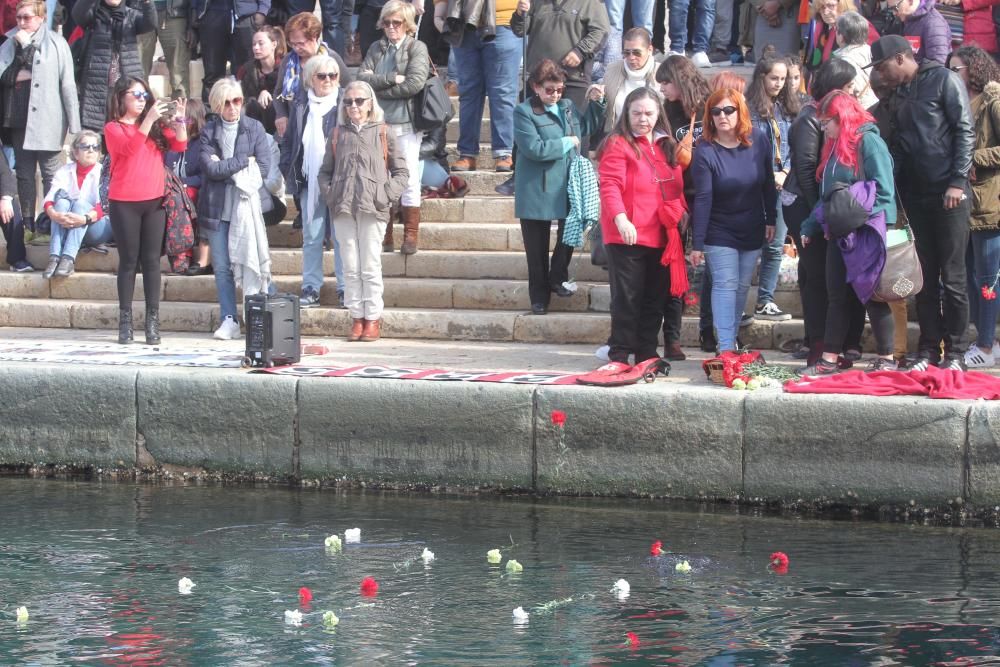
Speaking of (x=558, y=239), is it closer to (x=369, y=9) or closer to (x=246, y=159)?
(x=246, y=159)

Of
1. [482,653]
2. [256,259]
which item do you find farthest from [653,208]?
[482,653]

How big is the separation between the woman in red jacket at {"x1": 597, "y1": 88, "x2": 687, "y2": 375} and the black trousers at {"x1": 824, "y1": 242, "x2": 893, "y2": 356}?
2.70 ft

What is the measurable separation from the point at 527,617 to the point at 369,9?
8263mm

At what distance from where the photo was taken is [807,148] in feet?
29.9

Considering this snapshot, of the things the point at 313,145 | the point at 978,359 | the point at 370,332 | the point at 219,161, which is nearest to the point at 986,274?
the point at 978,359

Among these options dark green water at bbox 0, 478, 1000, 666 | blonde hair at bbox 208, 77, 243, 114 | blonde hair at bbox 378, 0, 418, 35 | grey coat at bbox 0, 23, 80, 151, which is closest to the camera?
dark green water at bbox 0, 478, 1000, 666

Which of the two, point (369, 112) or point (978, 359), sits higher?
point (369, 112)

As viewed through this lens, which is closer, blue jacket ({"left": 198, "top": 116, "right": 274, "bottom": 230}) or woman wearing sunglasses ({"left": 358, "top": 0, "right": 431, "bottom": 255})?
blue jacket ({"left": 198, "top": 116, "right": 274, "bottom": 230})

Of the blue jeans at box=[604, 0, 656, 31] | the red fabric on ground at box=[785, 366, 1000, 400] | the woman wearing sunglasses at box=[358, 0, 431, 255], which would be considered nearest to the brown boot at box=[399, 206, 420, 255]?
the woman wearing sunglasses at box=[358, 0, 431, 255]

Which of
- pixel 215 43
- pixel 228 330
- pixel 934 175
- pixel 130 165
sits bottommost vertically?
pixel 228 330

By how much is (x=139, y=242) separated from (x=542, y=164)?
2.68m

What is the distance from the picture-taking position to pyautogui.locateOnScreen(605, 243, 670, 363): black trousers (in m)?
9.21

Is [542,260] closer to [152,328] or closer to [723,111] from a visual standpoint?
[723,111]

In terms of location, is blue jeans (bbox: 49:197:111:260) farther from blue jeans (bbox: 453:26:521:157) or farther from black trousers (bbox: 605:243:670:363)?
black trousers (bbox: 605:243:670:363)
